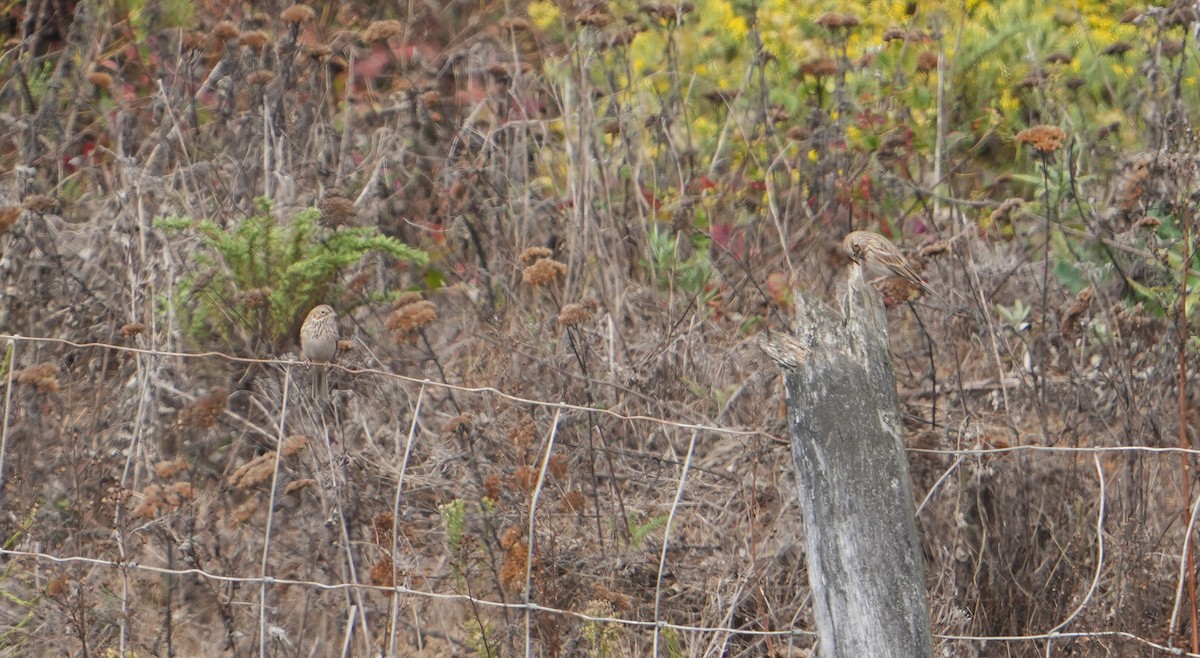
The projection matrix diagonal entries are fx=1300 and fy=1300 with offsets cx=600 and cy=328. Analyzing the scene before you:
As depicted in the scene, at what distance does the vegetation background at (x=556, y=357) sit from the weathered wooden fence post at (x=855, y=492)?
8.2 inches

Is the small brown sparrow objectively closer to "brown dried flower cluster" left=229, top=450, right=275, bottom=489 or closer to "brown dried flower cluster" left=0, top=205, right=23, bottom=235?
"brown dried flower cluster" left=229, top=450, right=275, bottom=489

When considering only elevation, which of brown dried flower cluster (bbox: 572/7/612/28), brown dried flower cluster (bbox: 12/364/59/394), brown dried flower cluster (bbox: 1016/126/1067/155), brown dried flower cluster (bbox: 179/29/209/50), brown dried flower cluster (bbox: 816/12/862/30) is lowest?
brown dried flower cluster (bbox: 12/364/59/394)

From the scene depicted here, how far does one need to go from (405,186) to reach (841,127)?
162 centimetres

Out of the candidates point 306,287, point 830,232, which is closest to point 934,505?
point 830,232

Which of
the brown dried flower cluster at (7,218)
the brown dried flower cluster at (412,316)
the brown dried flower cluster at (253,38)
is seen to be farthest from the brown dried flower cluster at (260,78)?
the brown dried flower cluster at (412,316)

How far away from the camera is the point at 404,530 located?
3.18m

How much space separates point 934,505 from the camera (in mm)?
3053

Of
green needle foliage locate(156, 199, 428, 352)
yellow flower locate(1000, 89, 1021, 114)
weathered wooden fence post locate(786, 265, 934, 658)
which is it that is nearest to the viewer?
weathered wooden fence post locate(786, 265, 934, 658)

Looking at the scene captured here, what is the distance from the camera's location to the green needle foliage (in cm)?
377

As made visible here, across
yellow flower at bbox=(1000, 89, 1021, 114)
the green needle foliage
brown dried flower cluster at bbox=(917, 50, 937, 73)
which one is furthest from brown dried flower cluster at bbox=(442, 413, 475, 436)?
yellow flower at bbox=(1000, 89, 1021, 114)

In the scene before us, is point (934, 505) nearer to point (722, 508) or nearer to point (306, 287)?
point (722, 508)

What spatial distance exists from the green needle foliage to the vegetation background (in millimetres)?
16

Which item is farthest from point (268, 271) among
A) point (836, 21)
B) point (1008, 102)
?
point (1008, 102)

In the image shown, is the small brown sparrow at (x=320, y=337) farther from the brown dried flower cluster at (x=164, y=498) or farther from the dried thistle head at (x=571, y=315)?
the dried thistle head at (x=571, y=315)
